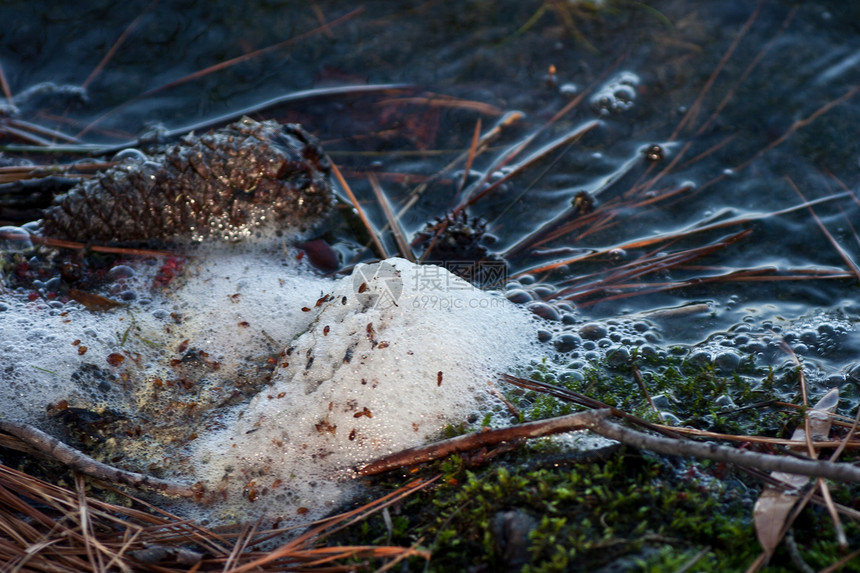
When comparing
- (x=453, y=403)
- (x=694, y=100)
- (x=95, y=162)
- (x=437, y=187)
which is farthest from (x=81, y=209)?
(x=694, y=100)

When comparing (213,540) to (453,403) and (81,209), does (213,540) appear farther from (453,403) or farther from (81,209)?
(81,209)

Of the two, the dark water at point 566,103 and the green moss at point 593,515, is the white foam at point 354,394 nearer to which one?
the green moss at point 593,515

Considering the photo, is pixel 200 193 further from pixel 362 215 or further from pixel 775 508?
pixel 775 508

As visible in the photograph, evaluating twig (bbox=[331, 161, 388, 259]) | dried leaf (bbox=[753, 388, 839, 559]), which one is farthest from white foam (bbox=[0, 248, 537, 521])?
dried leaf (bbox=[753, 388, 839, 559])

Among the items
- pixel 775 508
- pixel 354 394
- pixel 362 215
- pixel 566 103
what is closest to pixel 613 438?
pixel 775 508

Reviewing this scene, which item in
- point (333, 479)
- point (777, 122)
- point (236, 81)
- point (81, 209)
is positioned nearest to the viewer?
point (333, 479)

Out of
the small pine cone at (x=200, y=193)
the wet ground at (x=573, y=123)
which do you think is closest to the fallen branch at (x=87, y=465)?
the small pine cone at (x=200, y=193)

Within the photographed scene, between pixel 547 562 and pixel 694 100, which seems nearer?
pixel 547 562
